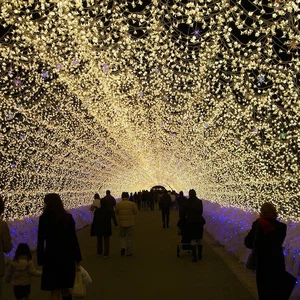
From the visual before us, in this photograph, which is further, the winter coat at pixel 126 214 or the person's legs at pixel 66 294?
the winter coat at pixel 126 214

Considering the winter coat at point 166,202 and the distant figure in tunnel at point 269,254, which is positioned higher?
the winter coat at point 166,202

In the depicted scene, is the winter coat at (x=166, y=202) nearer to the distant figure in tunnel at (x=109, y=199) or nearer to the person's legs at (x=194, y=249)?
the distant figure in tunnel at (x=109, y=199)

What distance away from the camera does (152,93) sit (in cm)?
1803

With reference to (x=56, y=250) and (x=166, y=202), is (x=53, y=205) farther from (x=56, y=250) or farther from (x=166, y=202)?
(x=166, y=202)

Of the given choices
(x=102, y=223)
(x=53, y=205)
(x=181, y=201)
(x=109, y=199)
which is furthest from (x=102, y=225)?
(x=53, y=205)

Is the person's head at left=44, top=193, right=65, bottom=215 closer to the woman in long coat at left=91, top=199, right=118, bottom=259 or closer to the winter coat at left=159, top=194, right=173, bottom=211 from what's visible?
the woman in long coat at left=91, top=199, right=118, bottom=259

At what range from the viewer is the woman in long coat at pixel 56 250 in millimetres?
6551

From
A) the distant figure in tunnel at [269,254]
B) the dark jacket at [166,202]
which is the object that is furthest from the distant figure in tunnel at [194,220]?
the dark jacket at [166,202]

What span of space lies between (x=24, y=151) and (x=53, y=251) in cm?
1587

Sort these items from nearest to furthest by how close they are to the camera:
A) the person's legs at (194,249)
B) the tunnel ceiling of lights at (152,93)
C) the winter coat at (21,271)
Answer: the winter coat at (21,271), the tunnel ceiling of lights at (152,93), the person's legs at (194,249)

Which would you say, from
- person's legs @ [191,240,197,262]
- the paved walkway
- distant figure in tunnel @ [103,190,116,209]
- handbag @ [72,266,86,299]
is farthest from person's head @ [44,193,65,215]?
distant figure in tunnel @ [103,190,116,209]

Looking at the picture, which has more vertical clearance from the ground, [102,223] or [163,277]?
[102,223]

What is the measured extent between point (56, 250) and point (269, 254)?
2.44 meters

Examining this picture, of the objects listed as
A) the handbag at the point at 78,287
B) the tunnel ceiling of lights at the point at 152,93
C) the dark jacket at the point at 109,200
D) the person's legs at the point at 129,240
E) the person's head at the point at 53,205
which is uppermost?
the tunnel ceiling of lights at the point at 152,93
